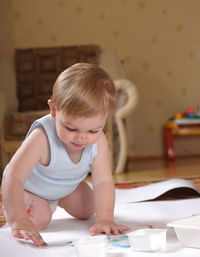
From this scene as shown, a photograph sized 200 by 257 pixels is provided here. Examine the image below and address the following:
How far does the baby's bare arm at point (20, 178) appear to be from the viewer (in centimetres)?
95

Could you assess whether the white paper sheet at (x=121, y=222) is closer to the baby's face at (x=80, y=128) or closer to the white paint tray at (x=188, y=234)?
the white paint tray at (x=188, y=234)

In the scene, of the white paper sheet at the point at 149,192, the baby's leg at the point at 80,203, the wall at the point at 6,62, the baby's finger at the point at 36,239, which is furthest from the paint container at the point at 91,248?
the wall at the point at 6,62

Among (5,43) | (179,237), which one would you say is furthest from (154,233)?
(5,43)

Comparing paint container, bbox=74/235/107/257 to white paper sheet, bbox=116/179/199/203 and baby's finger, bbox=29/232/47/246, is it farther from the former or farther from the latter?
white paper sheet, bbox=116/179/199/203

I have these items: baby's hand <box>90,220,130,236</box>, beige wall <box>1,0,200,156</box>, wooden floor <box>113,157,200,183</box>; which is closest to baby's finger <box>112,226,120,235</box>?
baby's hand <box>90,220,130,236</box>

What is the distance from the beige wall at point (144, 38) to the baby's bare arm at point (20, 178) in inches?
112

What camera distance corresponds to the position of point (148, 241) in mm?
815

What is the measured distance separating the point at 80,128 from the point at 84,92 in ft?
0.28

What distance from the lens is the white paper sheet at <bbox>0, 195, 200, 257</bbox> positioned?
834 millimetres

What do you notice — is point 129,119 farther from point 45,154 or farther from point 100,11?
point 45,154

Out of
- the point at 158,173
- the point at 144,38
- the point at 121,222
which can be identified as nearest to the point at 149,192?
the point at 121,222

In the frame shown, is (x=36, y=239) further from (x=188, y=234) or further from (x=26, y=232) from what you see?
(x=188, y=234)

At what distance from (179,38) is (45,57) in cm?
146

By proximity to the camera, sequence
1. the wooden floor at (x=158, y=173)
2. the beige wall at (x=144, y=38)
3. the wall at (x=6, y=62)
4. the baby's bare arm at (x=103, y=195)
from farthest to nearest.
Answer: the beige wall at (x=144, y=38) → the wall at (x=6, y=62) → the wooden floor at (x=158, y=173) → the baby's bare arm at (x=103, y=195)
